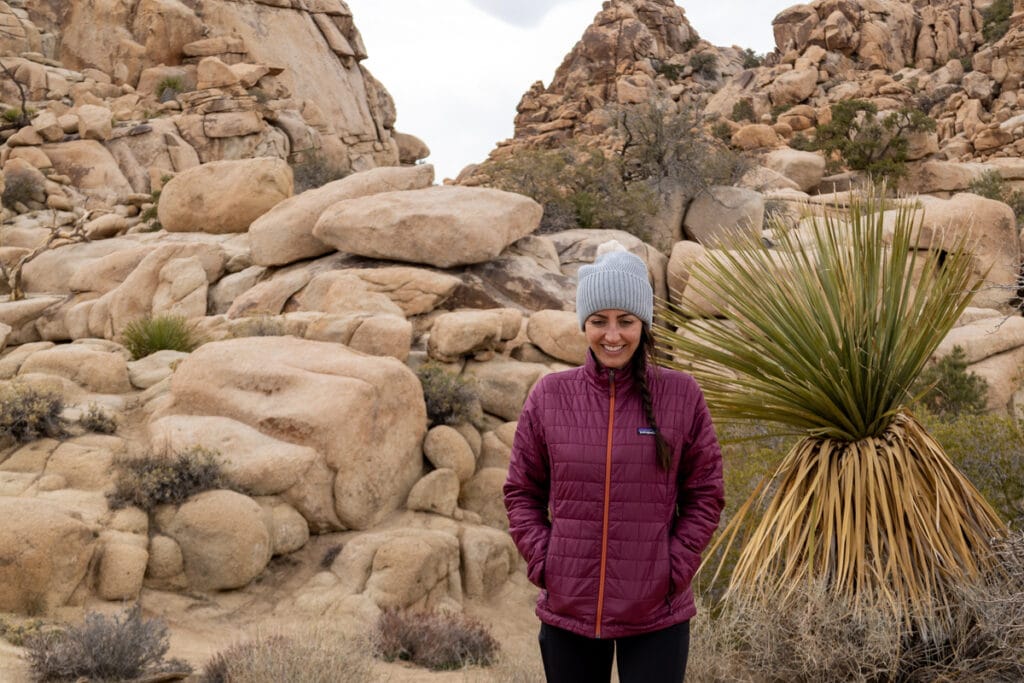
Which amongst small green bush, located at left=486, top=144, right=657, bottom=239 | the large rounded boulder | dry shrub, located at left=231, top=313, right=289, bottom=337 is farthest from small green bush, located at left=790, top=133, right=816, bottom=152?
the large rounded boulder

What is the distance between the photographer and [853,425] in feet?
14.6

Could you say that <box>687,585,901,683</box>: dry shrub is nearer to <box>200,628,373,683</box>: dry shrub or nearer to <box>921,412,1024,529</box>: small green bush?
<box>921,412,1024,529</box>: small green bush

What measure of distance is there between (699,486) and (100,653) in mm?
3120

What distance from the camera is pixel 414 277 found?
10.5m

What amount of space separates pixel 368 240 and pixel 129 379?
11.7 ft

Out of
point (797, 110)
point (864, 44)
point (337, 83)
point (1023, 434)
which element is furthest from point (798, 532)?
point (864, 44)

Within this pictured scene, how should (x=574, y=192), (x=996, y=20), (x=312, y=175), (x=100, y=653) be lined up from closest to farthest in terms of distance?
1. (x=100, y=653)
2. (x=574, y=192)
3. (x=312, y=175)
4. (x=996, y=20)

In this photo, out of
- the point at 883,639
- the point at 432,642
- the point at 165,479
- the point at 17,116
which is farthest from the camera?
the point at 17,116

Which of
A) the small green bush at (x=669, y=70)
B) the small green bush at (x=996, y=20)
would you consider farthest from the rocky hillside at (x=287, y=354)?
the small green bush at (x=669, y=70)

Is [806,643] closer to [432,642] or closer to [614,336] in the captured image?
[614,336]

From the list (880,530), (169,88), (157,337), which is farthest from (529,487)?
(169,88)

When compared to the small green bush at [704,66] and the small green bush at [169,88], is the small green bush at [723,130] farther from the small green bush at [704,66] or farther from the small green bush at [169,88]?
the small green bush at [169,88]

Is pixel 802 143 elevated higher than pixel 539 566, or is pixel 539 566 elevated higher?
pixel 802 143

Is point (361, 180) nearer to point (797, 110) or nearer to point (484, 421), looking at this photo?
point (484, 421)
